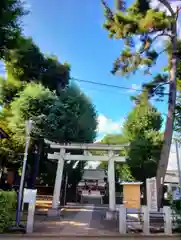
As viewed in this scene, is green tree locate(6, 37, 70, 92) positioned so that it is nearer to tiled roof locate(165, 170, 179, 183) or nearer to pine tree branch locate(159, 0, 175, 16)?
pine tree branch locate(159, 0, 175, 16)

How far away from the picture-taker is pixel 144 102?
1048cm

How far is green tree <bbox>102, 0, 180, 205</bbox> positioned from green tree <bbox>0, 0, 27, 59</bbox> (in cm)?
448

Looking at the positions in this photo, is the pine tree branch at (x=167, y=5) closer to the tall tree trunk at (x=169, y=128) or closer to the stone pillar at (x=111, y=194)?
the tall tree trunk at (x=169, y=128)

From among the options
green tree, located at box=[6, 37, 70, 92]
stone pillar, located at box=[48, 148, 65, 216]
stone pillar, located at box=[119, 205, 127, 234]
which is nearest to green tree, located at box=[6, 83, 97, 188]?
stone pillar, located at box=[48, 148, 65, 216]

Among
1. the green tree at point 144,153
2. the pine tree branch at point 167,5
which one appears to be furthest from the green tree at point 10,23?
the green tree at point 144,153

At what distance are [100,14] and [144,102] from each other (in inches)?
196

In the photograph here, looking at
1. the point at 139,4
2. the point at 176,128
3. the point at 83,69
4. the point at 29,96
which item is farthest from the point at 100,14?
the point at 176,128

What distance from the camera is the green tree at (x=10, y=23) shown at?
7.37m

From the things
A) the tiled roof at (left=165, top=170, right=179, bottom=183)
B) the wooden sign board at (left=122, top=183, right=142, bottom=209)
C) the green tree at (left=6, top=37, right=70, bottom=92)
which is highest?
the green tree at (left=6, top=37, right=70, bottom=92)

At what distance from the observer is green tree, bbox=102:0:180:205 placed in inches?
376

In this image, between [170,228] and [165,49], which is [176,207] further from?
[165,49]

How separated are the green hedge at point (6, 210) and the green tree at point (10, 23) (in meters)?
4.98

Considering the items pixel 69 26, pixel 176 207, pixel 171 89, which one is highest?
pixel 69 26

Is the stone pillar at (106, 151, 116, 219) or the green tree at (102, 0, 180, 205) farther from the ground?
the green tree at (102, 0, 180, 205)
